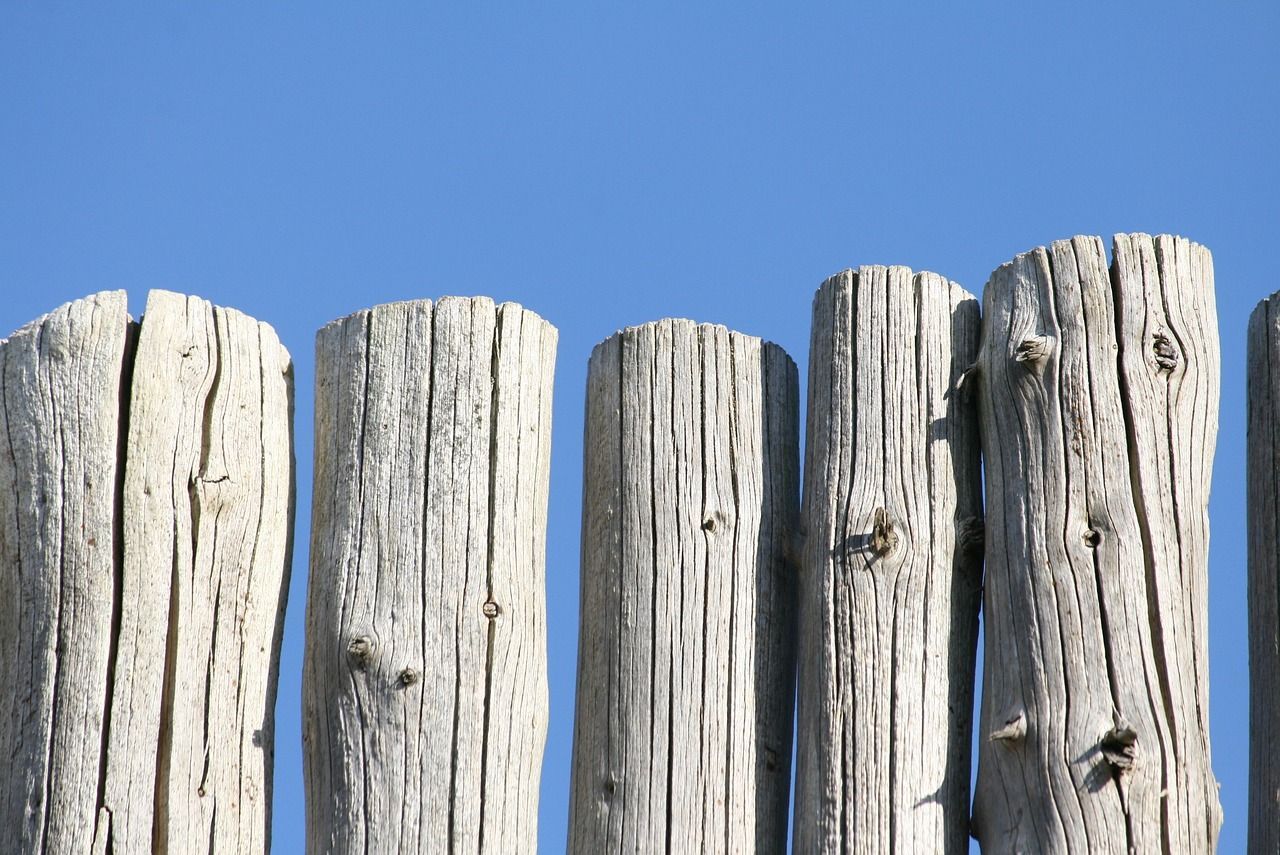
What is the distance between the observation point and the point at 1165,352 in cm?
491

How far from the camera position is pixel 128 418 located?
5.00 metres

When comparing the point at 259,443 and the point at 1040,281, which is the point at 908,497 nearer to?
the point at 1040,281

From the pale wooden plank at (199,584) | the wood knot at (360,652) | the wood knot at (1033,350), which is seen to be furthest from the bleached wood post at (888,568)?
the pale wooden plank at (199,584)

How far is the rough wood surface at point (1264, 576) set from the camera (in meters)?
4.71

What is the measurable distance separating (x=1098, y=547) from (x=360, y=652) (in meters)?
2.06

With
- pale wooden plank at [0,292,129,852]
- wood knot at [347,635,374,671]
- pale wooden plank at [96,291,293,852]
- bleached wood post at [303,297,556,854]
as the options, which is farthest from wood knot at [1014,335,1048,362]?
pale wooden plank at [0,292,129,852]

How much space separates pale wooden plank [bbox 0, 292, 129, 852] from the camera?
473cm

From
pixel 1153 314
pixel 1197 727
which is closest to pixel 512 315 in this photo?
pixel 1153 314

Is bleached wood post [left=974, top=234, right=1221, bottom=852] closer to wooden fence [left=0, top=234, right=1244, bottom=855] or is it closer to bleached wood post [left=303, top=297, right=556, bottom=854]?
wooden fence [left=0, top=234, right=1244, bottom=855]

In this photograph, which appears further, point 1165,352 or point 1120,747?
point 1165,352

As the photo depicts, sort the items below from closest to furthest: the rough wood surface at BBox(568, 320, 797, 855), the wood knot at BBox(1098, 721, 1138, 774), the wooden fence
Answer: the wood knot at BBox(1098, 721, 1138, 774) < the wooden fence < the rough wood surface at BBox(568, 320, 797, 855)

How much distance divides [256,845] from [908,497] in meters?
2.09

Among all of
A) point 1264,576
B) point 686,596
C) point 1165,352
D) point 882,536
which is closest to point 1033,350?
point 1165,352

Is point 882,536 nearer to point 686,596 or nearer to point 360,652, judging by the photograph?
point 686,596
